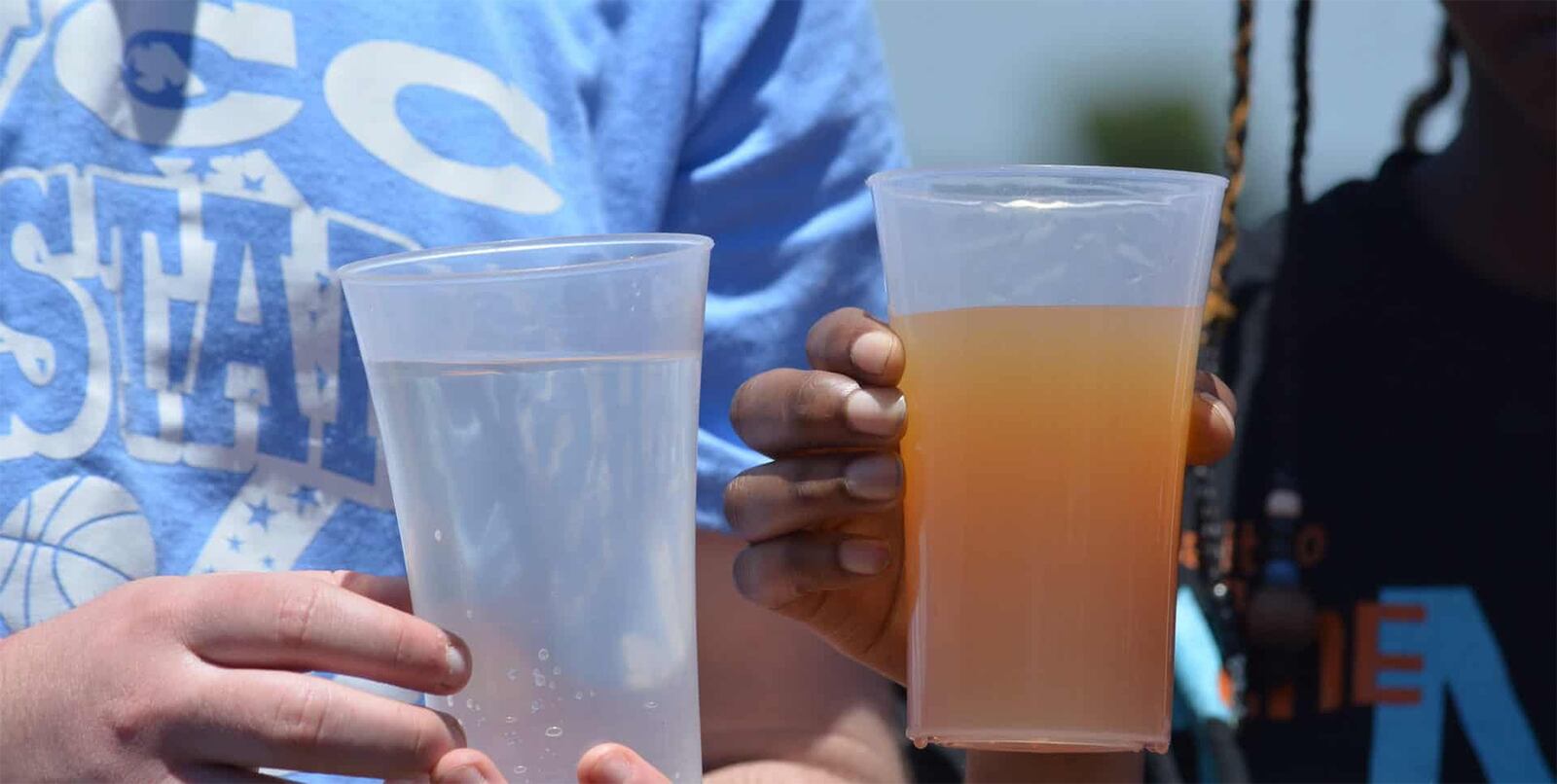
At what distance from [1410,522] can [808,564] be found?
1.23 metres

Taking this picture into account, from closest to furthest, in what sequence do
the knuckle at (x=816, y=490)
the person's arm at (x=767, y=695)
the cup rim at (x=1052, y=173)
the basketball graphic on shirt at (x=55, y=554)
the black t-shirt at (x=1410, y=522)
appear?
the cup rim at (x=1052, y=173) → the knuckle at (x=816, y=490) → the basketball graphic on shirt at (x=55, y=554) → the person's arm at (x=767, y=695) → the black t-shirt at (x=1410, y=522)

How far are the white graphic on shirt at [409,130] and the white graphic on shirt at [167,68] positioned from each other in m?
0.05

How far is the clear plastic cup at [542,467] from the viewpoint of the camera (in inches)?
31.9

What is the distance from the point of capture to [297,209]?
1299 millimetres

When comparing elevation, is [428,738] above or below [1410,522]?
above

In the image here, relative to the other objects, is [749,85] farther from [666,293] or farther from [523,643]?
[523,643]

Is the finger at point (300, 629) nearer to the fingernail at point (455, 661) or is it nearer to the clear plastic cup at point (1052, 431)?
the fingernail at point (455, 661)

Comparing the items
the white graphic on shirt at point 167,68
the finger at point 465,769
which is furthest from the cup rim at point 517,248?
the white graphic on shirt at point 167,68

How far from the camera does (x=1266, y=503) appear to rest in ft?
6.79

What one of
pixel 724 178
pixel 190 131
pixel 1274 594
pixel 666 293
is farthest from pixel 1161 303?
pixel 1274 594

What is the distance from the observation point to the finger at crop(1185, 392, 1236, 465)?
3.49ft

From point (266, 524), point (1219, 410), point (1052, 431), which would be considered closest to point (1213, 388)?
point (1219, 410)

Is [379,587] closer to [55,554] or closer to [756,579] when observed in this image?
[756,579]

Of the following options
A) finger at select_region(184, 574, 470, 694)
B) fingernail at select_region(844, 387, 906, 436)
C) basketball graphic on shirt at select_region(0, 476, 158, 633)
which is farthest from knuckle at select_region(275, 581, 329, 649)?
basketball graphic on shirt at select_region(0, 476, 158, 633)
